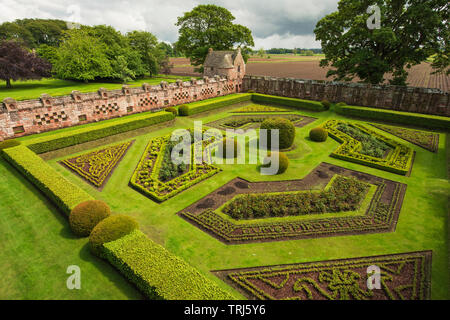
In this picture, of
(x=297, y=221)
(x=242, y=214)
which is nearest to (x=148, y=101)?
(x=242, y=214)

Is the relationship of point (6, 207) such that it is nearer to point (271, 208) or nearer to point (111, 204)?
point (111, 204)

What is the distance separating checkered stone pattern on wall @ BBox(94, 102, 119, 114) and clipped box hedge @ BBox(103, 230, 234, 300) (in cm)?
2355

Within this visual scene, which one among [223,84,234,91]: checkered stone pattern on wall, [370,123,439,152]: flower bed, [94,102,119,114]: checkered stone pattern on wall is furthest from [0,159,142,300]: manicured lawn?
[223,84,234,91]: checkered stone pattern on wall

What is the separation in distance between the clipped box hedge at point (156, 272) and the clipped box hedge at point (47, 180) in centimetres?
467

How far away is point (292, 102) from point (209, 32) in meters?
27.8

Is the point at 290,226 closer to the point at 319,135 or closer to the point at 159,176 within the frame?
the point at 159,176

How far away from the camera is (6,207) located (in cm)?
1430

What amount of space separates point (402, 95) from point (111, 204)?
1533 inches

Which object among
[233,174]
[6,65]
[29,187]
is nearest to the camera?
[29,187]

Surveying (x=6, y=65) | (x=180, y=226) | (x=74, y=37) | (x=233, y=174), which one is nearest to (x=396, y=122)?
(x=233, y=174)

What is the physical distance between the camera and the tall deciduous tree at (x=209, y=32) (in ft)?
172

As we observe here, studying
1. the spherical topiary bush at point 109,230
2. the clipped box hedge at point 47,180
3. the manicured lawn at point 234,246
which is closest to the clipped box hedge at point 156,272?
the spherical topiary bush at point 109,230

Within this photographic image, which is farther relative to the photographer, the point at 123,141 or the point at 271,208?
the point at 123,141

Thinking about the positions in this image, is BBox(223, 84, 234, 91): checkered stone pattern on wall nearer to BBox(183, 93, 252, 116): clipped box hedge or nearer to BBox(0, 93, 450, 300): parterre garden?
BBox(183, 93, 252, 116): clipped box hedge
